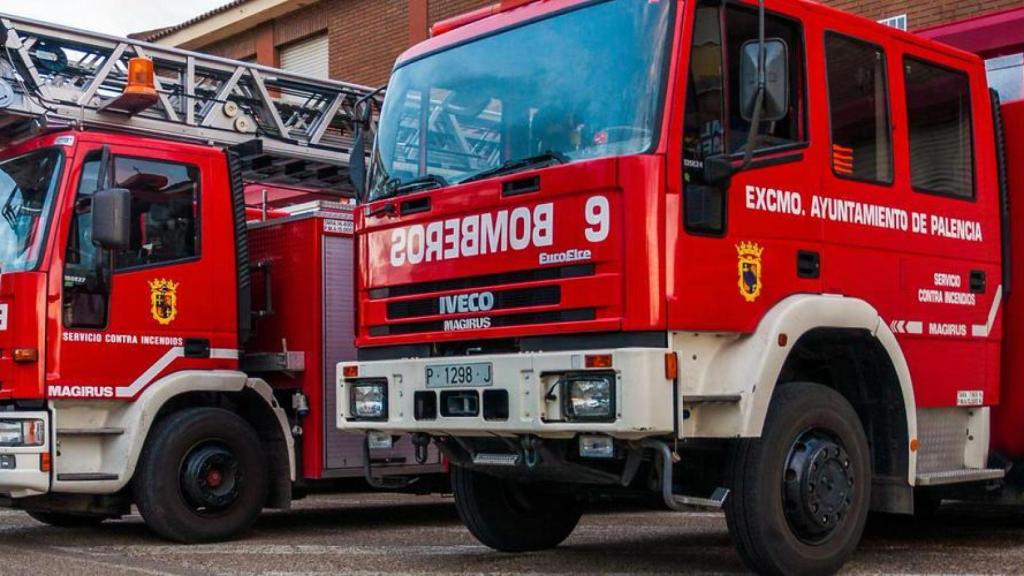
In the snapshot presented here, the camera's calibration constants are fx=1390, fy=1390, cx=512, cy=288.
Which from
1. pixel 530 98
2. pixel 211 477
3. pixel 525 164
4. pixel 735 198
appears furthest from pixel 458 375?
pixel 211 477

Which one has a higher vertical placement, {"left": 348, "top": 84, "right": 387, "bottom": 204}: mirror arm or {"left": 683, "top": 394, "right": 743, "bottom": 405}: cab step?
{"left": 348, "top": 84, "right": 387, "bottom": 204}: mirror arm

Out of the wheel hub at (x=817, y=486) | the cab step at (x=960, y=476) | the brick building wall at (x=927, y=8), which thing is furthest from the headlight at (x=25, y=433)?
the brick building wall at (x=927, y=8)

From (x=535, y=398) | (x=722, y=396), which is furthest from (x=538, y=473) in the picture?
(x=722, y=396)

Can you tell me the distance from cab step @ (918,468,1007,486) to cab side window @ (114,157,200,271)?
4.82m

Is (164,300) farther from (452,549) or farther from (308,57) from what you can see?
(308,57)

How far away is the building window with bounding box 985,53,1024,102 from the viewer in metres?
8.12

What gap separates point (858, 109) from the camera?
7047mm

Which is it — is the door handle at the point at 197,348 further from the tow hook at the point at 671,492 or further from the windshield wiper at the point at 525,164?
the tow hook at the point at 671,492

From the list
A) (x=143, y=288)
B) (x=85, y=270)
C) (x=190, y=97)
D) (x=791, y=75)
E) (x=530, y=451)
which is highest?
(x=190, y=97)

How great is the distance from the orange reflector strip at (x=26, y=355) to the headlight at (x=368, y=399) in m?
Result: 2.21

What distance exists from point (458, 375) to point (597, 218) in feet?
3.56

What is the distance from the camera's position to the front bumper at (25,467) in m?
8.16

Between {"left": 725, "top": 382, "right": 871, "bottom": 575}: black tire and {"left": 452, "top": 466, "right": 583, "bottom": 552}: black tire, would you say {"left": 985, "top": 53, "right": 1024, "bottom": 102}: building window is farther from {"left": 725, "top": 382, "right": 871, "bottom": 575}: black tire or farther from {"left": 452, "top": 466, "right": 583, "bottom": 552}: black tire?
{"left": 452, "top": 466, "right": 583, "bottom": 552}: black tire

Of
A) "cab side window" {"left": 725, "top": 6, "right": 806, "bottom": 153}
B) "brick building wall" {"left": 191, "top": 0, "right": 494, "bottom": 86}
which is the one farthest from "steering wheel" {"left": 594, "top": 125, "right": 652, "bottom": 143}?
"brick building wall" {"left": 191, "top": 0, "right": 494, "bottom": 86}
